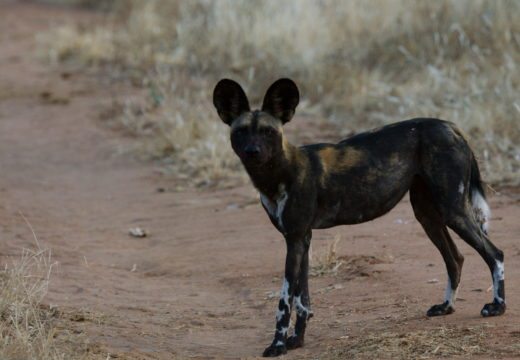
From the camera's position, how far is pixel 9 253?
284 inches

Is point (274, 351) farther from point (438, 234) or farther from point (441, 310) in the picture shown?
point (438, 234)

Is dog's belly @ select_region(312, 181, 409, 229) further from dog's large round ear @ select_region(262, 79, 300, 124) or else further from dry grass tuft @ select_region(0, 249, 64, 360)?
dry grass tuft @ select_region(0, 249, 64, 360)

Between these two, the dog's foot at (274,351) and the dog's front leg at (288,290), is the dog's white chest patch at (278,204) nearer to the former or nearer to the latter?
the dog's front leg at (288,290)

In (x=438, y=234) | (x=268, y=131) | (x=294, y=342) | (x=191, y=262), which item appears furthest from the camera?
(x=191, y=262)

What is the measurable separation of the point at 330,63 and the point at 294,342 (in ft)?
24.5

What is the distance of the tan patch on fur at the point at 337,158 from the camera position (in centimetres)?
529

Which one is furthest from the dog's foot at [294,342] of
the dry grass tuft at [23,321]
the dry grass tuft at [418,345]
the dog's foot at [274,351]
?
the dry grass tuft at [23,321]

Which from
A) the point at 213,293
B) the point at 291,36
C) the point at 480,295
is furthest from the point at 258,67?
the point at 480,295

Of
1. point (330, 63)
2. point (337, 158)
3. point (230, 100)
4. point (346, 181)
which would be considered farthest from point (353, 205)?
point (330, 63)

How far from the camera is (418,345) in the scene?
15.9 feet

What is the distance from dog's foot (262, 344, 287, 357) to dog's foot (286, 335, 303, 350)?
114 millimetres

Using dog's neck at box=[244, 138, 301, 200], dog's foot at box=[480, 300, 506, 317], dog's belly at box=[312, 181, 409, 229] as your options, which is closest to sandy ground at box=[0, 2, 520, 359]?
dog's foot at box=[480, 300, 506, 317]

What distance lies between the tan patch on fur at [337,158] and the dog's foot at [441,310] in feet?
2.75

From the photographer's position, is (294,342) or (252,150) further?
(294,342)
